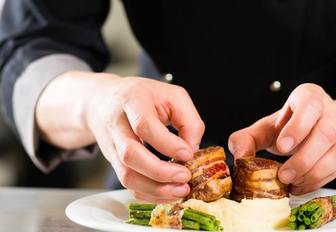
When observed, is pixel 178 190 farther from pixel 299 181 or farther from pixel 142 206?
pixel 299 181

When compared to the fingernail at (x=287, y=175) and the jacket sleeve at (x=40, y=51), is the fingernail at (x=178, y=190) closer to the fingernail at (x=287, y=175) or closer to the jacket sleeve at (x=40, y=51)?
the fingernail at (x=287, y=175)

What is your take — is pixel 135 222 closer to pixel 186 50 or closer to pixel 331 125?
pixel 331 125

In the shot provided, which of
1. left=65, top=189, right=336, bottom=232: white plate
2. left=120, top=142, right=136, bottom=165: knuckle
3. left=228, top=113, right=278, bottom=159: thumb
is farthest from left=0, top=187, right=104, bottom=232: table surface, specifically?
left=228, top=113, right=278, bottom=159: thumb

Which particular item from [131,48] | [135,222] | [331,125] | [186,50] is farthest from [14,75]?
[131,48]

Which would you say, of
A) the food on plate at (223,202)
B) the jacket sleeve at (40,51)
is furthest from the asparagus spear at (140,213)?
the jacket sleeve at (40,51)

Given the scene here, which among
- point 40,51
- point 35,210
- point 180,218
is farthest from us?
point 40,51

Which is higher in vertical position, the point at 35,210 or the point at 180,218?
the point at 180,218

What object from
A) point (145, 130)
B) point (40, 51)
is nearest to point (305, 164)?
point (145, 130)
